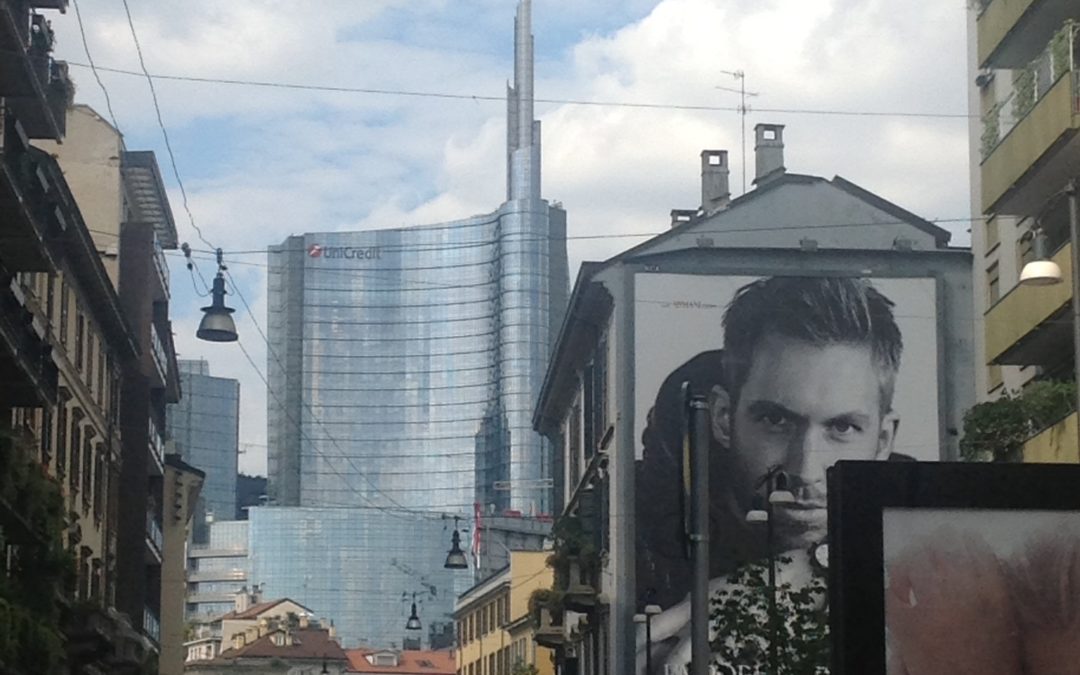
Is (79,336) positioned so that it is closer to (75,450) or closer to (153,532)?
(75,450)

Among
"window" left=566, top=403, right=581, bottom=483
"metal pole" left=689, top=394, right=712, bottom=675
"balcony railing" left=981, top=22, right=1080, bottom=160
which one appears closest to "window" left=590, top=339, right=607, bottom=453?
"window" left=566, top=403, right=581, bottom=483

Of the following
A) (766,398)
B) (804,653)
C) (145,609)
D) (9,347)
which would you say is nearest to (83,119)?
(145,609)

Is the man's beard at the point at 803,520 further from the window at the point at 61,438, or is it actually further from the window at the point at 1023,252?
the window at the point at 61,438

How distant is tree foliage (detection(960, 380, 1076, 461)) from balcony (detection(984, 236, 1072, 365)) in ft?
2.58

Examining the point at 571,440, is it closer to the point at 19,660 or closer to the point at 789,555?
the point at 789,555

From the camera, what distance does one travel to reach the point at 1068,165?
1241 inches

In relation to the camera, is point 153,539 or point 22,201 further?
point 153,539

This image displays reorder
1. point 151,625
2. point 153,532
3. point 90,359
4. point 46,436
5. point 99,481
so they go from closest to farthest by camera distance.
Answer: point 46,436 < point 90,359 < point 99,481 < point 153,532 < point 151,625

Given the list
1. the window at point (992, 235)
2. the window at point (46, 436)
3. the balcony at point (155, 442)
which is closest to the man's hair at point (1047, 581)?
the window at point (992, 235)

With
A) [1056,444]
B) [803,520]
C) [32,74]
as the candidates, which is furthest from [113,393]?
[1056,444]

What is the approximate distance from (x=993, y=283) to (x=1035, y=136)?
9.61 metres

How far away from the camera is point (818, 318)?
58656 mm

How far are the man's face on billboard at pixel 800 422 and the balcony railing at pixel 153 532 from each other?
649 inches

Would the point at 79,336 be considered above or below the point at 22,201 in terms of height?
above
